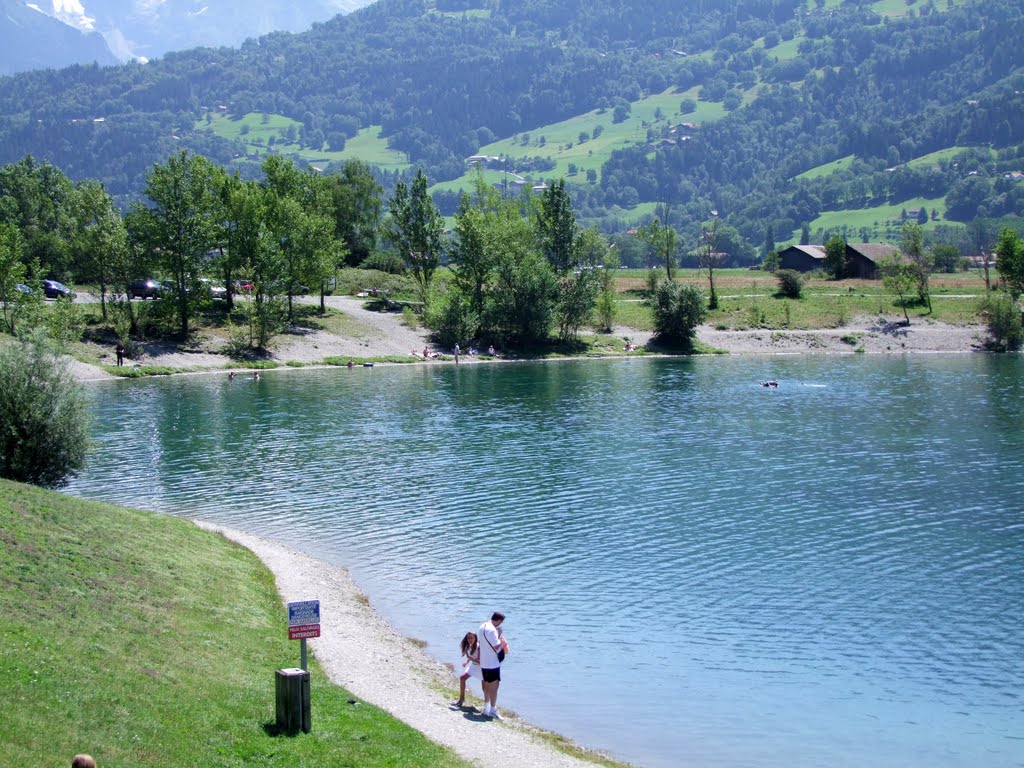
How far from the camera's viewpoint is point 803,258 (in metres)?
180

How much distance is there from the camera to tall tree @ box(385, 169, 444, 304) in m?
130

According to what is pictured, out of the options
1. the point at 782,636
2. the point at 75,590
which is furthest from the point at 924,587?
the point at 75,590

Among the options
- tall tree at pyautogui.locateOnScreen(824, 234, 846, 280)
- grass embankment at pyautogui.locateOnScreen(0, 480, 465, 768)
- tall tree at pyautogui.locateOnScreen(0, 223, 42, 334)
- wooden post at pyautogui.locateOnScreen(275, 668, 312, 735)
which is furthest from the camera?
tall tree at pyautogui.locateOnScreen(824, 234, 846, 280)

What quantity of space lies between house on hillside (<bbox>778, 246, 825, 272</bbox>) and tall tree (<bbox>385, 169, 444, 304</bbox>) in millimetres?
74591

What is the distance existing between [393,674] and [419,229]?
353 ft

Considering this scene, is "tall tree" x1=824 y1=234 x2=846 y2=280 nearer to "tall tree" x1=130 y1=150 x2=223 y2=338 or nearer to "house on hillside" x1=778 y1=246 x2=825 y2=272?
"house on hillside" x1=778 y1=246 x2=825 y2=272

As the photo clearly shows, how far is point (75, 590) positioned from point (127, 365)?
7668 centimetres

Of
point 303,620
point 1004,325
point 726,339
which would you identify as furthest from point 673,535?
point 1004,325

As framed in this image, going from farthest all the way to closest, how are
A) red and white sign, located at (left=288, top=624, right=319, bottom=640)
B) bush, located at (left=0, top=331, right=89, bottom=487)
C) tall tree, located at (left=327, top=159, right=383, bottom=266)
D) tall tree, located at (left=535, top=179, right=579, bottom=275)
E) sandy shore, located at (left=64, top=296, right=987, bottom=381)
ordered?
tall tree, located at (left=327, top=159, right=383, bottom=266) < tall tree, located at (left=535, top=179, right=579, bottom=275) < sandy shore, located at (left=64, top=296, right=987, bottom=381) < bush, located at (left=0, top=331, right=89, bottom=487) < red and white sign, located at (left=288, top=624, right=319, bottom=640)

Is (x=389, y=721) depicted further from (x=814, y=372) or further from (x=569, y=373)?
(x=814, y=372)

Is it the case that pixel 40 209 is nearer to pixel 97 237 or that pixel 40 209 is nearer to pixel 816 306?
pixel 97 237

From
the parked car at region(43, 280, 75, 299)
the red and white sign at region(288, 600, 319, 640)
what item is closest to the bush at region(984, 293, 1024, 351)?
the parked car at region(43, 280, 75, 299)

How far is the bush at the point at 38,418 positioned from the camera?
3859cm

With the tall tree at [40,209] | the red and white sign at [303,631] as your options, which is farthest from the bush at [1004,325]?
the red and white sign at [303,631]
